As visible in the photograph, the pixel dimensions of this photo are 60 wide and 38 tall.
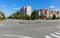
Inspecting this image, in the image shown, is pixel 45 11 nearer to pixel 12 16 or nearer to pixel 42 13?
pixel 42 13

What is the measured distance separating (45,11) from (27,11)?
101 feet

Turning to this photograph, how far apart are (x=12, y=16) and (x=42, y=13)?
41468 mm

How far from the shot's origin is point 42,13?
175875mm

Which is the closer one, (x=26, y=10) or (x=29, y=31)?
(x=29, y=31)

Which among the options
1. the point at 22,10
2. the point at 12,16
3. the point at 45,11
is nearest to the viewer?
the point at 12,16

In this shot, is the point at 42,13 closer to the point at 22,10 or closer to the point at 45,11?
the point at 45,11

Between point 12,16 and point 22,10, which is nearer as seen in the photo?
point 12,16

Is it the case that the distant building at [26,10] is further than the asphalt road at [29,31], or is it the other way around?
the distant building at [26,10]

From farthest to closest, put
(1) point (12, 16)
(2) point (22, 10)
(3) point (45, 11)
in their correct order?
1. (3) point (45, 11)
2. (2) point (22, 10)
3. (1) point (12, 16)

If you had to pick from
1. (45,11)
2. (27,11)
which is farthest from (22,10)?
(45,11)

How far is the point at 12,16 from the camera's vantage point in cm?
Result: 14312

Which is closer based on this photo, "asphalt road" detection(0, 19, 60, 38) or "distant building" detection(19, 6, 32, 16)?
"asphalt road" detection(0, 19, 60, 38)

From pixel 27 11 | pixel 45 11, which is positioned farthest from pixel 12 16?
pixel 45 11

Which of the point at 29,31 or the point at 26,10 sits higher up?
the point at 26,10
